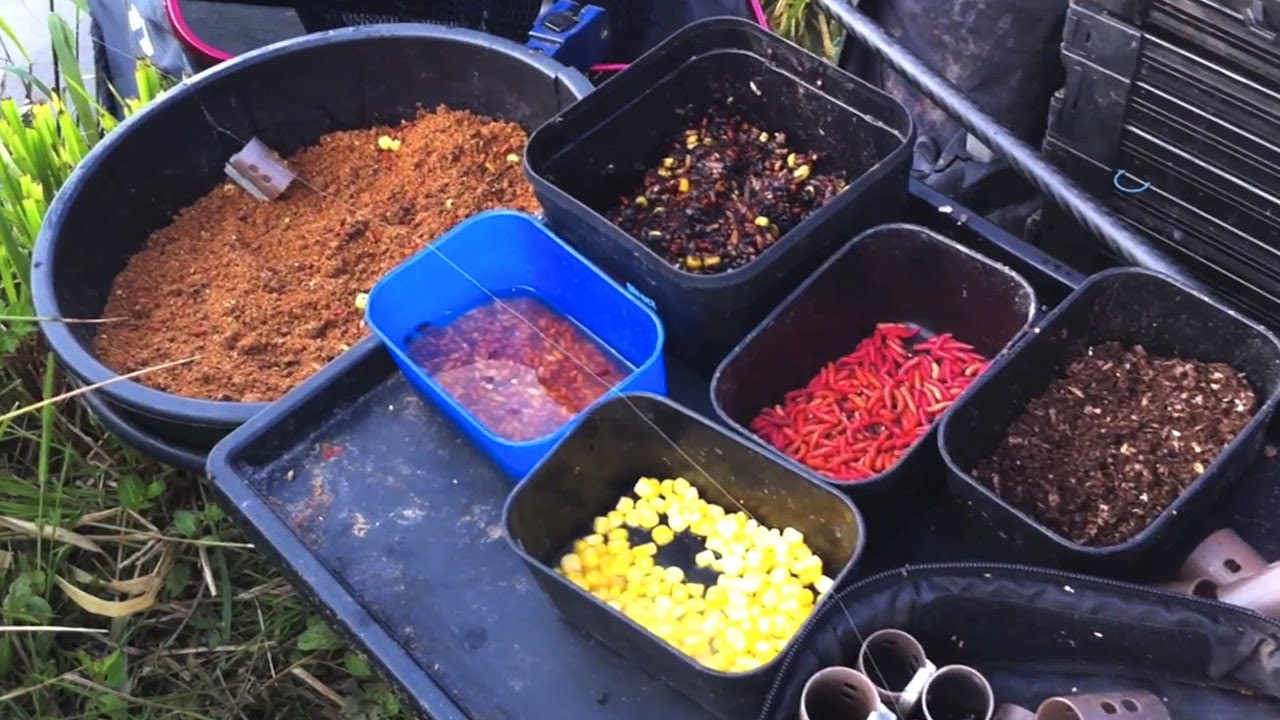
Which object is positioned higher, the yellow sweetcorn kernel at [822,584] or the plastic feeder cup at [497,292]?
the plastic feeder cup at [497,292]

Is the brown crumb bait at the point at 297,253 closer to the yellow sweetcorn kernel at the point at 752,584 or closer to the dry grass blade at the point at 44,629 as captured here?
the dry grass blade at the point at 44,629

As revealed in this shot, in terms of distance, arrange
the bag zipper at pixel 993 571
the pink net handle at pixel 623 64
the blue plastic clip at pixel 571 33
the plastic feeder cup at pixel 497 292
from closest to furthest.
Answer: the bag zipper at pixel 993 571
the plastic feeder cup at pixel 497 292
the blue plastic clip at pixel 571 33
the pink net handle at pixel 623 64

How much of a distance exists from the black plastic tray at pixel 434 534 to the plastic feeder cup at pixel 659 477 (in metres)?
0.05

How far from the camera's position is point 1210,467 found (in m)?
1.10

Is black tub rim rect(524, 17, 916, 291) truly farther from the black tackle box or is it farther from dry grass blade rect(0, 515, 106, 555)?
dry grass blade rect(0, 515, 106, 555)

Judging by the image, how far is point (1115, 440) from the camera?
1214 millimetres

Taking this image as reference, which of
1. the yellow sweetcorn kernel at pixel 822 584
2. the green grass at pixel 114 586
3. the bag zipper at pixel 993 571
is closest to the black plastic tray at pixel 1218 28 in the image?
the bag zipper at pixel 993 571

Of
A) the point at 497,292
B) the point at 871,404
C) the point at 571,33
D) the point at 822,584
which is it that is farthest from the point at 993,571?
the point at 571,33

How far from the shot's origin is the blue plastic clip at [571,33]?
1.90m

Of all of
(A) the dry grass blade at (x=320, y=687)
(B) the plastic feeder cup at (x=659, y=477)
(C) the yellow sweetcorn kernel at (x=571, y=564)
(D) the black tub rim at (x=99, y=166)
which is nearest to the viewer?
(B) the plastic feeder cup at (x=659, y=477)

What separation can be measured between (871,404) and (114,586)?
1.13 m

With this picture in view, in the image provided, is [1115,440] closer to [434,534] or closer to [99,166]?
[434,534]

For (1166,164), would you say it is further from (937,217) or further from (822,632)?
(822,632)

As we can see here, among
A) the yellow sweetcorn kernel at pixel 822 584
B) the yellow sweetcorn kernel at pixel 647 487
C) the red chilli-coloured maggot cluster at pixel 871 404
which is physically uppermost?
the red chilli-coloured maggot cluster at pixel 871 404
